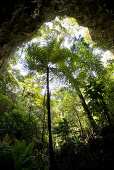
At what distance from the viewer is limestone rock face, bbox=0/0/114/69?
3245 millimetres

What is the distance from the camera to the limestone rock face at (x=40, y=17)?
3245mm

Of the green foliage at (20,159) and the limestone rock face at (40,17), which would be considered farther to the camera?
the limestone rock face at (40,17)

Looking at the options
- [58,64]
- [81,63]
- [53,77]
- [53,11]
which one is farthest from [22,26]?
[81,63]

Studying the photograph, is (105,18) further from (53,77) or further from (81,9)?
(53,77)

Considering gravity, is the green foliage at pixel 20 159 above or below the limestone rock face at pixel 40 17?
below

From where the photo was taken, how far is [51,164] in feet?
7.95

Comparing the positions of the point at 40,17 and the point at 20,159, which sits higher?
the point at 40,17

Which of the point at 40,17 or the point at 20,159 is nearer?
the point at 20,159

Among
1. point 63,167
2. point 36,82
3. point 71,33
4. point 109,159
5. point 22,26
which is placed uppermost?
point 71,33

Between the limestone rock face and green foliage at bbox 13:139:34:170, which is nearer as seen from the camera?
green foliage at bbox 13:139:34:170

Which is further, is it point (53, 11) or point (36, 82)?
point (36, 82)

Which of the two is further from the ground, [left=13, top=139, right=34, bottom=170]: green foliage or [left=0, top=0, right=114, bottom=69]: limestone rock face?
[left=0, top=0, right=114, bottom=69]: limestone rock face

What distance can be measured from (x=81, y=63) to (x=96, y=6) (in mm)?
3579

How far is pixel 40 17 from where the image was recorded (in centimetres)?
461
